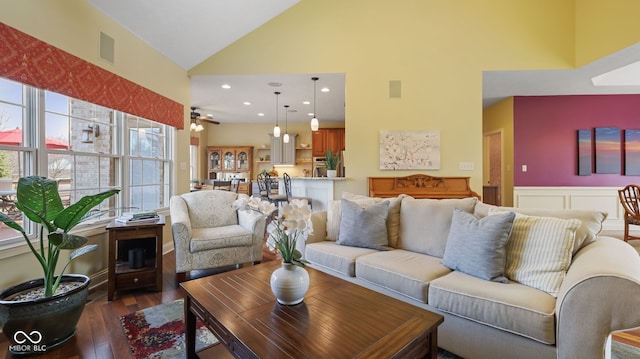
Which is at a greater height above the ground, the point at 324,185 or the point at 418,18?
the point at 418,18

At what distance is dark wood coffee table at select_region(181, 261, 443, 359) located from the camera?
106 centimetres

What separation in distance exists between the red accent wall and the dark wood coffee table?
5362 mm

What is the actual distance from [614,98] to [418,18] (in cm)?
430

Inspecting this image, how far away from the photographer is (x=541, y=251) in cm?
165

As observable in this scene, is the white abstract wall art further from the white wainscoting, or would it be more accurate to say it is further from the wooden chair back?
the wooden chair back

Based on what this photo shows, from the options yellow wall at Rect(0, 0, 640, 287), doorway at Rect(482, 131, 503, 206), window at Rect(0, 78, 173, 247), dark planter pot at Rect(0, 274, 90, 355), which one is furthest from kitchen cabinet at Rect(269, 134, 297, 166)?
dark planter pot at Rect(0, 274, 90, 355)

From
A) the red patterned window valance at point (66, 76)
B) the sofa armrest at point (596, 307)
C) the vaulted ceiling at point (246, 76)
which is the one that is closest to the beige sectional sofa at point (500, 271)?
the sofa armrest at point (596, 307)

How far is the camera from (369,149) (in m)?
4.36

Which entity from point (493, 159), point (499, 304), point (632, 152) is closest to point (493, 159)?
point (493, 159)

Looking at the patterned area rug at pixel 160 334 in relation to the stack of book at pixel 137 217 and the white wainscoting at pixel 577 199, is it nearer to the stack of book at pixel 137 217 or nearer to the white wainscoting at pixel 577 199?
the stack of book at pixel 137 217

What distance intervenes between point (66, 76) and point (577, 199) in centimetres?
777

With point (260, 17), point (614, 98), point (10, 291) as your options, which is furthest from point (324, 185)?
point (614, 98)

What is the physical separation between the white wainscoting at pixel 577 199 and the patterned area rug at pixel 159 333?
5861mm

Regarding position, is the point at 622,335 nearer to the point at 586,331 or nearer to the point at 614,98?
the point at 586,331
